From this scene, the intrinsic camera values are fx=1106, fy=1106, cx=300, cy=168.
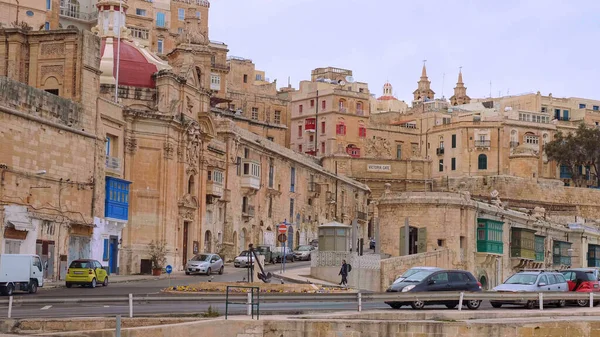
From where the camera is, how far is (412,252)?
192 ft

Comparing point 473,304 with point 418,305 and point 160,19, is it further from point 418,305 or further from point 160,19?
point 160,19

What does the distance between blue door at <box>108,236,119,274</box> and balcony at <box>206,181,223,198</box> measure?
10860mm

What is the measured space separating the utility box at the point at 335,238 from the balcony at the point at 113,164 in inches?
425

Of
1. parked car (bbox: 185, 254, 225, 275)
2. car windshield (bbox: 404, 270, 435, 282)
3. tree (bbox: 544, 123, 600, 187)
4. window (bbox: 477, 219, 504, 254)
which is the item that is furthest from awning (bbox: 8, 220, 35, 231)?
tree (bbox: 544, 123, 600, 187)

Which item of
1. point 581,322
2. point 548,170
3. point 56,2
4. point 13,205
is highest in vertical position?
point 56,2

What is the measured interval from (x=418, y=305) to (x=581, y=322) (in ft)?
16.3

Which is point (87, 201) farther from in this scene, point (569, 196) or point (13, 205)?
point (569, 196)

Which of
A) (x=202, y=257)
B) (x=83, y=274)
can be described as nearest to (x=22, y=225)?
(x=83, y=274)

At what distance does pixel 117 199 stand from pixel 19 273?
54.1 feet

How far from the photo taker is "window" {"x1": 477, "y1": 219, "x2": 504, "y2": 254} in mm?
62562

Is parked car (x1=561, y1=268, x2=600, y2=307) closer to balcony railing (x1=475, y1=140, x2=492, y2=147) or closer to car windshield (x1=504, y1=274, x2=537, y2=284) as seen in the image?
car windshield (x1=504, y1=274, x2=537, y2=284)

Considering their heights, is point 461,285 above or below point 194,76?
below

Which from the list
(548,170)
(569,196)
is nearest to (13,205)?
(569,196)

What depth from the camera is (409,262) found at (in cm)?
5300
